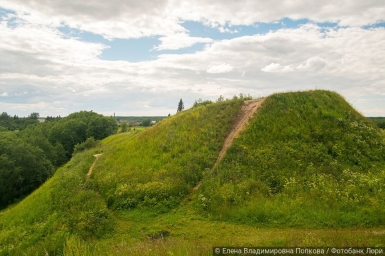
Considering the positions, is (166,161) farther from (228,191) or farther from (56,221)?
(56,221)

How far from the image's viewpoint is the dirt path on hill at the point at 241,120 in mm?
Result: 17602

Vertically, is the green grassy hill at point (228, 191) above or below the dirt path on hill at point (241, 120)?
below

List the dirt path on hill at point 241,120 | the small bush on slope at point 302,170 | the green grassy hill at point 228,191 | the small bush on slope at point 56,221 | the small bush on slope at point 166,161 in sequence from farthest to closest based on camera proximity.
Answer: the dirt path on hill at point 241,120
the small bush on slope at point 166,161
the small bush on slope at point 302,170
the small bush on slope at point 56,221
the green grassy hill at point 228,191

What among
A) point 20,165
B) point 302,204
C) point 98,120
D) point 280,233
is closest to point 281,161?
point 302,204

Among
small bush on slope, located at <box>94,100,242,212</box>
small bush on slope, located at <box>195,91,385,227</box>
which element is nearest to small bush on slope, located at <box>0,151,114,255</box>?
small bush on slope, located at <box>94,100,242,212</box>

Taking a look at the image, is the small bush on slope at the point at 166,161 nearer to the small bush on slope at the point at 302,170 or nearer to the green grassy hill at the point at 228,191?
the green grassy hill at the point at 228,191

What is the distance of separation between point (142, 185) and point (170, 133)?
6587mm

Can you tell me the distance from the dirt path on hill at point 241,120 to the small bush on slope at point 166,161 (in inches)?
13.7

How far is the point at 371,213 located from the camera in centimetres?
1085

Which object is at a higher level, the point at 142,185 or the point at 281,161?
the point at 281,161

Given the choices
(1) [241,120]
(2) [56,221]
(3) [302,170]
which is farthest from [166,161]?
(3) [302,170]

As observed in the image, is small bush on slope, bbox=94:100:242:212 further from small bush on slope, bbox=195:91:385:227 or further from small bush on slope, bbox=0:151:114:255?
small bush on slope, bbox=195:91:385:227

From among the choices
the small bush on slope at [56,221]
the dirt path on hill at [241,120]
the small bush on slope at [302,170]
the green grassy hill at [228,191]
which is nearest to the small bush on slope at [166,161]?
the green grassy hill at [228,191]

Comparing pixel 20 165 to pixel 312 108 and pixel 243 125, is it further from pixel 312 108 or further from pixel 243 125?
pixel 312 108
